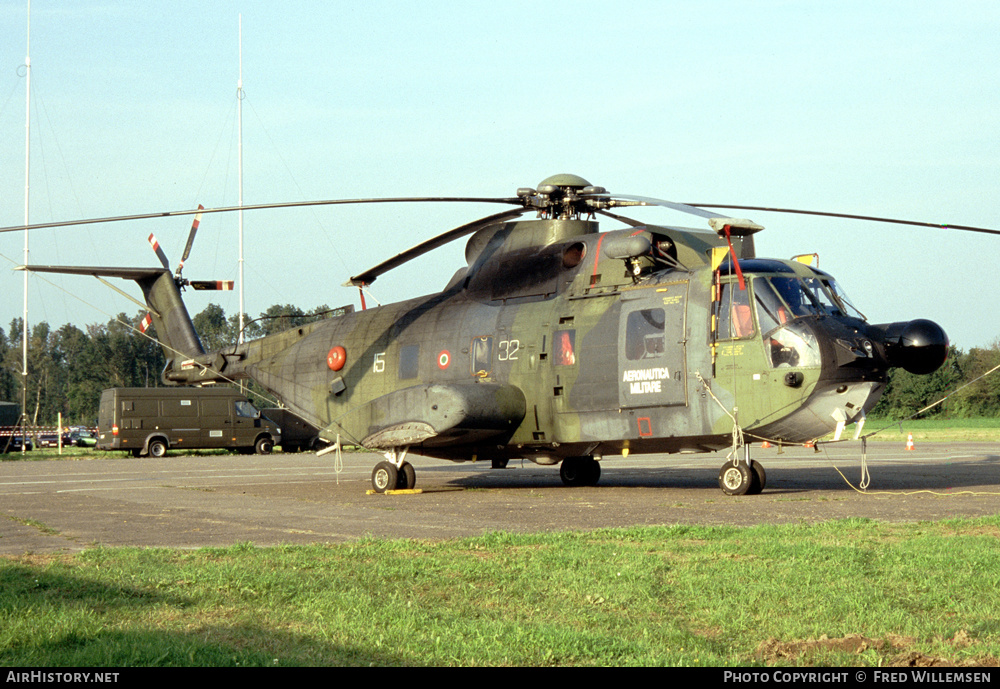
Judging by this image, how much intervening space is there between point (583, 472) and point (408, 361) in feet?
13.1

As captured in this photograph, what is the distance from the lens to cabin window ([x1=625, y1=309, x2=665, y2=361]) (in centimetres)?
Answer: 1537

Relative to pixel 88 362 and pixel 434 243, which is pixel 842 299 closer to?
pixel 434 243

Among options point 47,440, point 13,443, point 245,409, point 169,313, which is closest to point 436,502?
point 169,313

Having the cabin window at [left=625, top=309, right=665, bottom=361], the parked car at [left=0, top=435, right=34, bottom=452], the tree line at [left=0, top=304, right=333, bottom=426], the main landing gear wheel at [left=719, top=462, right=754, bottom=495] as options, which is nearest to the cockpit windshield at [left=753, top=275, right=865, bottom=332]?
the cabin window at [left=625, top=309, right=665, bottom=361]

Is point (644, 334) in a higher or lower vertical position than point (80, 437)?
higher

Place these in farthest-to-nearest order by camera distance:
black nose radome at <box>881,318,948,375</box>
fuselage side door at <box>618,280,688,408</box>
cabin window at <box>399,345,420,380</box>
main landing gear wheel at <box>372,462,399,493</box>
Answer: cabin window at <box>399,345,420,380</box> < main landing gear wheel at <box>372,462,399,493</box> < fuselage side door at <box>618,280,688,408</box> < black nose radome at <box>881,318,948,375</box>

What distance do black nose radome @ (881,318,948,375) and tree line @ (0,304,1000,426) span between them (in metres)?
34.2

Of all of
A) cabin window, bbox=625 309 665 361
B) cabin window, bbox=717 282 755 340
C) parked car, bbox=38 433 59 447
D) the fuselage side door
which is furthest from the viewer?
parked car, bbox=38 433 59 447

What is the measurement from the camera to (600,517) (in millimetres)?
12234

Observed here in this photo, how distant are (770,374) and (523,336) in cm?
Result: 440

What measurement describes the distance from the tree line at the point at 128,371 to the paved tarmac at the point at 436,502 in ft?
81.8

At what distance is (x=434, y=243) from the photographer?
16.6 metres

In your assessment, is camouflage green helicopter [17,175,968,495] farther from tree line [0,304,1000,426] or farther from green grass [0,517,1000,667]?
tree line [0,304,1000,426]

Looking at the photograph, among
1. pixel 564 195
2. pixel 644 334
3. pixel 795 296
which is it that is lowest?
pixel 644 334
